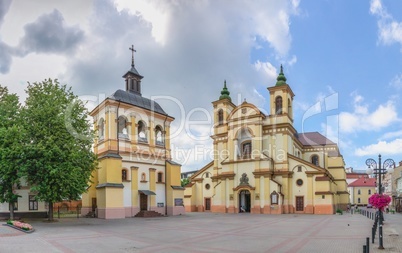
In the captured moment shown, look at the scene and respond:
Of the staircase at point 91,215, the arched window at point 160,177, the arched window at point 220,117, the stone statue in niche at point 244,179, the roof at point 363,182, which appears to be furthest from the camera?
the roof at point 363,182

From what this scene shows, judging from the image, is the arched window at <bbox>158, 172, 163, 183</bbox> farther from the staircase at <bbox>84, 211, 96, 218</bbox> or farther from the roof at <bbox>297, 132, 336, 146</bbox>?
the roof at <bbox>297, 132, 336, 146</bbox>

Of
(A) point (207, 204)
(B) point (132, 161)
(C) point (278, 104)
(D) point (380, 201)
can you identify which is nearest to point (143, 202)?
(B) point (132, 161)

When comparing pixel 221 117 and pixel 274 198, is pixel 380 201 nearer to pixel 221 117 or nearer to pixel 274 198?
pixel 274 198

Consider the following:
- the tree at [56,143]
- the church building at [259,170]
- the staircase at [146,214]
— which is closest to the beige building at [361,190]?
the church building at [259,170]

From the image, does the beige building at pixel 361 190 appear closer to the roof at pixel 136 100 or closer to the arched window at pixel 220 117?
the arched window at pixel 220 117

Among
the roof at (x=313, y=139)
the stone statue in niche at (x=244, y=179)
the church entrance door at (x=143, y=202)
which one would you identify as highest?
the roof at (x=313, y=139)

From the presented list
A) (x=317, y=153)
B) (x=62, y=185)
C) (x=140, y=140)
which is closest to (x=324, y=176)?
(x=317, y=153)

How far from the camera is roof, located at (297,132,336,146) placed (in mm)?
58719

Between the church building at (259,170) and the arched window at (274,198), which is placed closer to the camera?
the arched window at (274,198)

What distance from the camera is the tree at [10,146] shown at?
24.3 meters

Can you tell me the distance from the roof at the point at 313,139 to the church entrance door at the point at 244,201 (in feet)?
58.2

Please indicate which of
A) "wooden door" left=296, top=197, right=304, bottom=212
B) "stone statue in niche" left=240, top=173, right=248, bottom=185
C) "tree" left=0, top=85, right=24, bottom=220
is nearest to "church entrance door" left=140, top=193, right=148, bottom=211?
"tree" left=0, top=85, right=24, bottom=220

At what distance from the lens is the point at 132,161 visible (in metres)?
35.0

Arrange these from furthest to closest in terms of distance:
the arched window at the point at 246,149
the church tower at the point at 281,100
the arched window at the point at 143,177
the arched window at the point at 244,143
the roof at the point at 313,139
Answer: the roof at the point at 313,139
the arched window at the point at 244,143
the arched window at the point at 246,149
the church tower at the point at 281,100
the arched window at the point at 143,177
